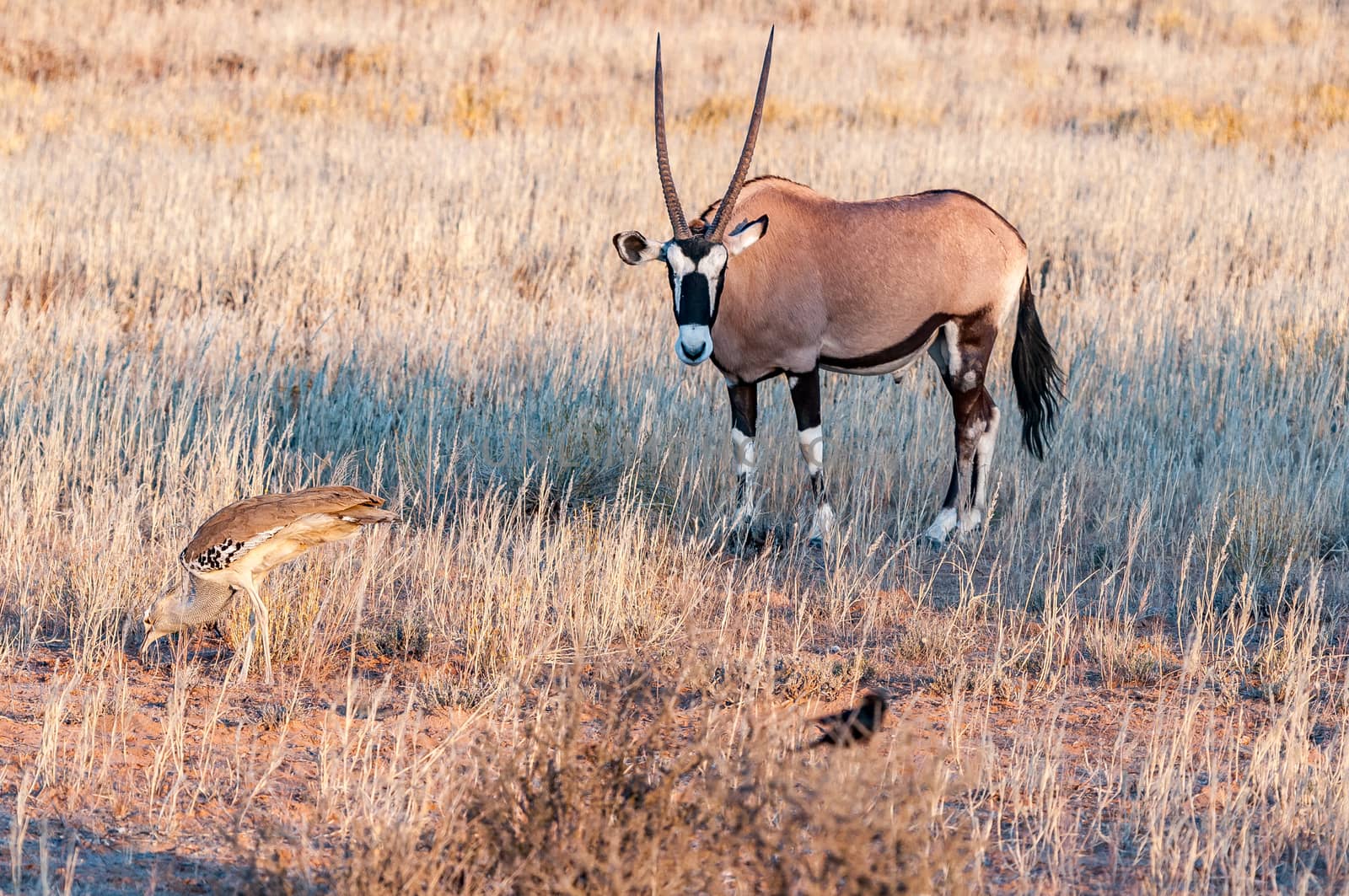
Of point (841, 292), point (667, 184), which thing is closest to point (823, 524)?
point (841, 292)

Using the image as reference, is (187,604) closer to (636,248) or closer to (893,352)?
(636,248)

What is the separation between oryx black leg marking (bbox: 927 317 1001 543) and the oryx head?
1.18 m

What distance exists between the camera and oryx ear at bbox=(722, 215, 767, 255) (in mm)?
6055

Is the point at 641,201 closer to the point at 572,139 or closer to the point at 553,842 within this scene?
the point at 572,139

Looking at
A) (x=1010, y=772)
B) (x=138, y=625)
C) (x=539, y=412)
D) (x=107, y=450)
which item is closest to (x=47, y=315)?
(x=107, y=450)

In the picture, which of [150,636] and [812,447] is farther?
[812,447]

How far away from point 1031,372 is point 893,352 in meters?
1.04

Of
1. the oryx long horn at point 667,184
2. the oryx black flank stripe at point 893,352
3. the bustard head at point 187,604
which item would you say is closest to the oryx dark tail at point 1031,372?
the oryx black flank stripe at point 893,352

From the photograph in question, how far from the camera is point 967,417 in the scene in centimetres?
689

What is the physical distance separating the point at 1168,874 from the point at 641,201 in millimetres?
11011

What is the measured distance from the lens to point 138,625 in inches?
208

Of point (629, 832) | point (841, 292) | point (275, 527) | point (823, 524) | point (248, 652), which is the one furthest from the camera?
point (823, 524)

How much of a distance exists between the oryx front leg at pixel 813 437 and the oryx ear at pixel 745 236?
69cm

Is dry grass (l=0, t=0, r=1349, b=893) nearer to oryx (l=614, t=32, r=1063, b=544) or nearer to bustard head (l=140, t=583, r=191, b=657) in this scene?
bustard head (l=140, t=583, r=191, b=657)
